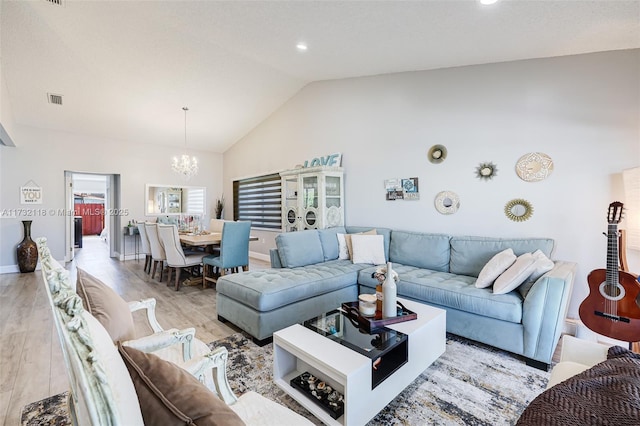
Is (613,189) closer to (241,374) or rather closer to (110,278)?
(241,374)

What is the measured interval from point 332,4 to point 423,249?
2.69 m

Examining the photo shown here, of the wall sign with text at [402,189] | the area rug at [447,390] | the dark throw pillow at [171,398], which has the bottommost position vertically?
the area rug at [447,390]

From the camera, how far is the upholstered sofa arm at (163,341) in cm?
120

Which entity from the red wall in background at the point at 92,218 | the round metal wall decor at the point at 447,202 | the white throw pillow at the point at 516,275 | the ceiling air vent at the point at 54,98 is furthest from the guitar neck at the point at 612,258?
the red wall in background at the point at 92,218

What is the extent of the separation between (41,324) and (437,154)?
4.81 m

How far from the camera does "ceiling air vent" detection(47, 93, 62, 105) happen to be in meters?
4.47

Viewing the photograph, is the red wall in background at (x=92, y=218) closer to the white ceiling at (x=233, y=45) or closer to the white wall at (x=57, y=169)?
the white wall at (x=57, y=169)

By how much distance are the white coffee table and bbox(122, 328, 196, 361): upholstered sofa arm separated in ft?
1.92

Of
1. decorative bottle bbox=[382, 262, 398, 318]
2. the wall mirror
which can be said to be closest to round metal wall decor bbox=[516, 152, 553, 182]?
decorative bottle bbox=[382, 262, 398, 318]

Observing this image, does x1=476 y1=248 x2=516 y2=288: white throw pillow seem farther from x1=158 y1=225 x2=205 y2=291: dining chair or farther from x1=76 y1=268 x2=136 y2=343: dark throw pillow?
x1=158 y1=225 x2=205 y2=291: dining chair

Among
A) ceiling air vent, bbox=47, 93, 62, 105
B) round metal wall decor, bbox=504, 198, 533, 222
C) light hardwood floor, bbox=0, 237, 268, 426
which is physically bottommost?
light hardwood floor, bbox=0, 237, 268, 426

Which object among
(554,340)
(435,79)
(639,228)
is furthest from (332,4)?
(554,340)

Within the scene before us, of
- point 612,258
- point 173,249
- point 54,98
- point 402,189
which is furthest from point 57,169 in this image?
point 612,258

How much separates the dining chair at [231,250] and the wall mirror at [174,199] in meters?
3.37
